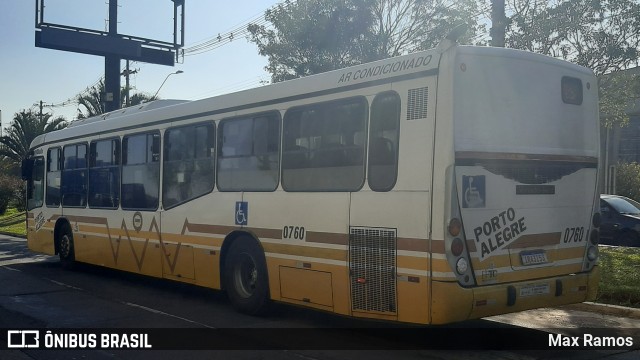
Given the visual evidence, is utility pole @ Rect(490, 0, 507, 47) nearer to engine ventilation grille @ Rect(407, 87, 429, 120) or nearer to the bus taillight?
engine ventilation grille @ Rect(407, 87, 429, 120)

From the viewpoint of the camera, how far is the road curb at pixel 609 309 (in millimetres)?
9992

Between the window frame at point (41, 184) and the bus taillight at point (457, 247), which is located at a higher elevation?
the window frame at point (41, 184)

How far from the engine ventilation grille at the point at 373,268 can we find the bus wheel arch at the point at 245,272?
1.97 m

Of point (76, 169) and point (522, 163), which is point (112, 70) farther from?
point (522, 163)

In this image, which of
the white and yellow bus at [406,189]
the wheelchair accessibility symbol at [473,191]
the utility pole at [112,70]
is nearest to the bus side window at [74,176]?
the white and yellow bus at [406,189]

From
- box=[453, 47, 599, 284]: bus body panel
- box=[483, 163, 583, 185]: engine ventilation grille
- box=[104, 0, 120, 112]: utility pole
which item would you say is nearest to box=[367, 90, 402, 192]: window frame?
box=[453, 47, 599, 284]: bus body panel

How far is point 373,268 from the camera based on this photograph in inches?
317

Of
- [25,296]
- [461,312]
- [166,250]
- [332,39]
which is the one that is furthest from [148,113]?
[332,39]

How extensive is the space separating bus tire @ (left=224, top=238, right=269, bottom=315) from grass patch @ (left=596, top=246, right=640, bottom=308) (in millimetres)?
5088

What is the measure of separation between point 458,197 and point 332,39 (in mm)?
14558

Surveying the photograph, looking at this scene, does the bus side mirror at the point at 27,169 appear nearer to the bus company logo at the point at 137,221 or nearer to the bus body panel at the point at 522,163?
the bus company logo at the point at 137,221

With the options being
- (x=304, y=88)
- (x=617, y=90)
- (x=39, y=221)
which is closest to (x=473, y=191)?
(x=304, y=88)

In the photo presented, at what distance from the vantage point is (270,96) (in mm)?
9969

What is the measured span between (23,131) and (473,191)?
135ft
